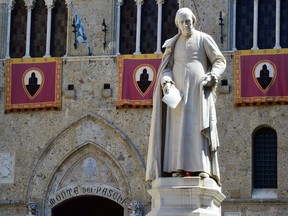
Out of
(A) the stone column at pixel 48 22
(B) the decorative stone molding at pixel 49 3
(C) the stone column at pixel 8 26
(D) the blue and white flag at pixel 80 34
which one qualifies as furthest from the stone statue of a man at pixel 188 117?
(C) the stone column at pixel 8 26

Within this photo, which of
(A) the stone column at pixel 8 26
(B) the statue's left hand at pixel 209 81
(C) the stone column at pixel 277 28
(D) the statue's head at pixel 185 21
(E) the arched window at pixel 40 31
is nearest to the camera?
(B) the statue's left hand at pixel 209 81

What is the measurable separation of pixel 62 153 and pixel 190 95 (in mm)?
18683

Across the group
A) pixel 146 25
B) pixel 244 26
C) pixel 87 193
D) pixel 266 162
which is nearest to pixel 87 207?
pixel 87 193

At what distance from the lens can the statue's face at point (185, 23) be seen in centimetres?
1249

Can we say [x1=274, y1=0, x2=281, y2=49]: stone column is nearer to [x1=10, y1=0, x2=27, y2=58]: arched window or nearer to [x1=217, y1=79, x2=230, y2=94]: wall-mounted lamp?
[x1=217, y1=79, x2=230, y2=94]: wall-mounted lamp

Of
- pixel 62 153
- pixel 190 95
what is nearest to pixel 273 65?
pixel 62 153

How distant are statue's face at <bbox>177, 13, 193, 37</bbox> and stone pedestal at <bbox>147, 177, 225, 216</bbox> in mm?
1728

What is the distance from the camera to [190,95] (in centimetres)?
1226

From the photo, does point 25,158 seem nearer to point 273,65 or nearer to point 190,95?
point 273,65

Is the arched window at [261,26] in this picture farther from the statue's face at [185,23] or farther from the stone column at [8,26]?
the statue's face at [185,23]

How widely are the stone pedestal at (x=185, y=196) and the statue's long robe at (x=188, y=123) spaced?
0.18 meters

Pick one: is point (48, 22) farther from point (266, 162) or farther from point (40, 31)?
point (266, 162)

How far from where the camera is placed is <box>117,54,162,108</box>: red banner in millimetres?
30188

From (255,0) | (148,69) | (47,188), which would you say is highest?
(255,0)
